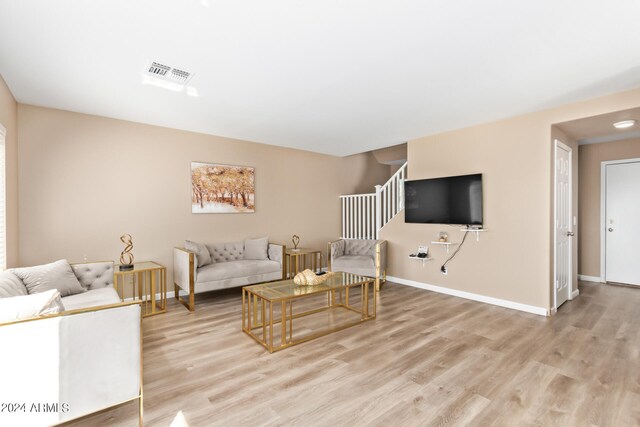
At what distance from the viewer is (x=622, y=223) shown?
4980mm

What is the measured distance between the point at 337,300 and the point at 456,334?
163 cm

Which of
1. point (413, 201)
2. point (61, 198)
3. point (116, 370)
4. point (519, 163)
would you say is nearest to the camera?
A: point (116, 370)

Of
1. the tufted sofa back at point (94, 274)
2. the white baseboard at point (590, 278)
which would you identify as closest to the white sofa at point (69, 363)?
the tufted sofa back at point (94, 274)

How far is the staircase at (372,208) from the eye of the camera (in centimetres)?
544

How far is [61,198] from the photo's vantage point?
11.8 ft

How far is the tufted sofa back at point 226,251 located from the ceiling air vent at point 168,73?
8.38 ft

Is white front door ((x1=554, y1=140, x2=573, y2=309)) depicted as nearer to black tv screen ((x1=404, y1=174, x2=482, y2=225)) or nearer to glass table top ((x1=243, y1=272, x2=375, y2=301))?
black tv screen ((x1=404, y1=174, x2=482, y2=225))

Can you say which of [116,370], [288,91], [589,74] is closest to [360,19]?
[288,91]

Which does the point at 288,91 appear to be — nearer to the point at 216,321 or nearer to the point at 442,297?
the point at 216,321

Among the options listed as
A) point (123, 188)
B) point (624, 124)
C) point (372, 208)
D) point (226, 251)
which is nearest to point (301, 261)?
point (226, 251)

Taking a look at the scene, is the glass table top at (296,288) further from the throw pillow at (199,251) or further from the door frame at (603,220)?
the door frame at (603,220)

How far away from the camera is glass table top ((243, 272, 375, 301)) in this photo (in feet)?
9.40

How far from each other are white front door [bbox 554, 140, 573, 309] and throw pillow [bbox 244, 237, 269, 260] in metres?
3.97

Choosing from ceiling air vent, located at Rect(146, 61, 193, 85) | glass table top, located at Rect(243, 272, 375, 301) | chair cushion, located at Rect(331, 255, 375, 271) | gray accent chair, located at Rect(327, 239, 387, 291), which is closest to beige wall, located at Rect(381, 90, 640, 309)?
gray accent chair, located at Rect(327, 239, 387, 291)
